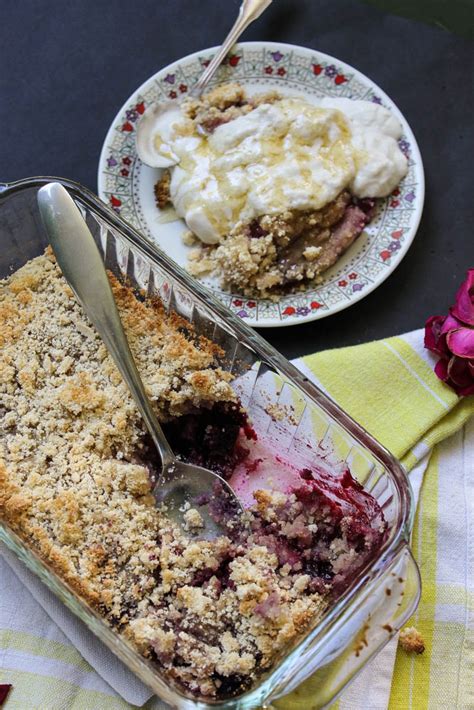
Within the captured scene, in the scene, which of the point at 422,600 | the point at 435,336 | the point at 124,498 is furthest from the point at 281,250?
the point at 422,600

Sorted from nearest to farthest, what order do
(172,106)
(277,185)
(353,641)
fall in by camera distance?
(353,641)
(277,185)
(172,106)

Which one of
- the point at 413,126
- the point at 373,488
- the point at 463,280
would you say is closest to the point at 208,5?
the point at 413,126

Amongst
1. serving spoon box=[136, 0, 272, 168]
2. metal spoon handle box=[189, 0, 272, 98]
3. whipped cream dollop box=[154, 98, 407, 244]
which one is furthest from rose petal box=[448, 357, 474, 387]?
metal spoon handle box=[189, 0, 272, 98]

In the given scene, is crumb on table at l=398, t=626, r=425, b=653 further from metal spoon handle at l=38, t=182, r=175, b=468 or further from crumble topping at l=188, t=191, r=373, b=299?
crumble topping at l=188, t=191, r=373, b=299

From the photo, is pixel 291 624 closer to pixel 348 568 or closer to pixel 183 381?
pixel 348 568

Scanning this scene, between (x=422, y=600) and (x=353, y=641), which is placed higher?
(x=353, y=641)

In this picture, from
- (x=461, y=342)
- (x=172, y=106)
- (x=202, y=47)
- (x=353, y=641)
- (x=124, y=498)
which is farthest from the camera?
(x=202, y=47)

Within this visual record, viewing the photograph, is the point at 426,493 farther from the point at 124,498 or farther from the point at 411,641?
the point at 124,498

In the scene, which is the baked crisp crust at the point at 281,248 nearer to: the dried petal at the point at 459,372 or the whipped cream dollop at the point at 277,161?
the whipped cream dollop at the point at 277,161
